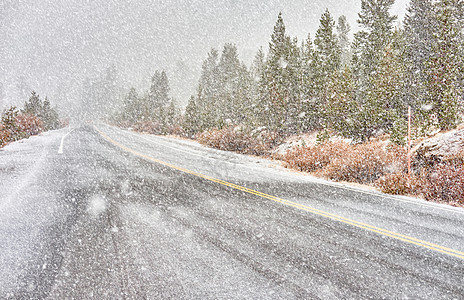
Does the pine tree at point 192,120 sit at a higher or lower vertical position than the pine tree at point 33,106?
lower

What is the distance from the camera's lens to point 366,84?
74.7 feet

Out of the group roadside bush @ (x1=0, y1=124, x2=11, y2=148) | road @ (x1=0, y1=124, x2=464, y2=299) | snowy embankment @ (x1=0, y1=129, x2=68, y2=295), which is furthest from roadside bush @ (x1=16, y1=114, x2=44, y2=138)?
road @ (x1=0, y1=124, x2=464, y2=299)

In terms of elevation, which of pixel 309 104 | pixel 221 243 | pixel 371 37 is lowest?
pixel 221 243

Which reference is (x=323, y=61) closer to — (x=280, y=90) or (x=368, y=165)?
(x=280, y=90)

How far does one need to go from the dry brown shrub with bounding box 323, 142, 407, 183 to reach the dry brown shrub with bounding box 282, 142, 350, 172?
1.29m

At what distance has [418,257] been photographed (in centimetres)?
372

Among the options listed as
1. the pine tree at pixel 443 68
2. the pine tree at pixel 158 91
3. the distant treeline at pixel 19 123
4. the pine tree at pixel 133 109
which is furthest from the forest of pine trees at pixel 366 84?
the pine tree at pixel 133 109

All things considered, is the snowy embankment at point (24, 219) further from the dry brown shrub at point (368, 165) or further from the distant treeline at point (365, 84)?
the distant treeline at point (365, 84)

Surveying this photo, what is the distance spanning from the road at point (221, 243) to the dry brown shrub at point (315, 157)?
416 centimetres

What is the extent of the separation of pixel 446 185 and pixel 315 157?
5.29 m

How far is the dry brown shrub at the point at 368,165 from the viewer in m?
9.45

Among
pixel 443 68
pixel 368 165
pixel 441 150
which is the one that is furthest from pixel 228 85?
pixel 441 150

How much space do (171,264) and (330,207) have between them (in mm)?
4054

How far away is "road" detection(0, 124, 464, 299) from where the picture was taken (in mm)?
2906
